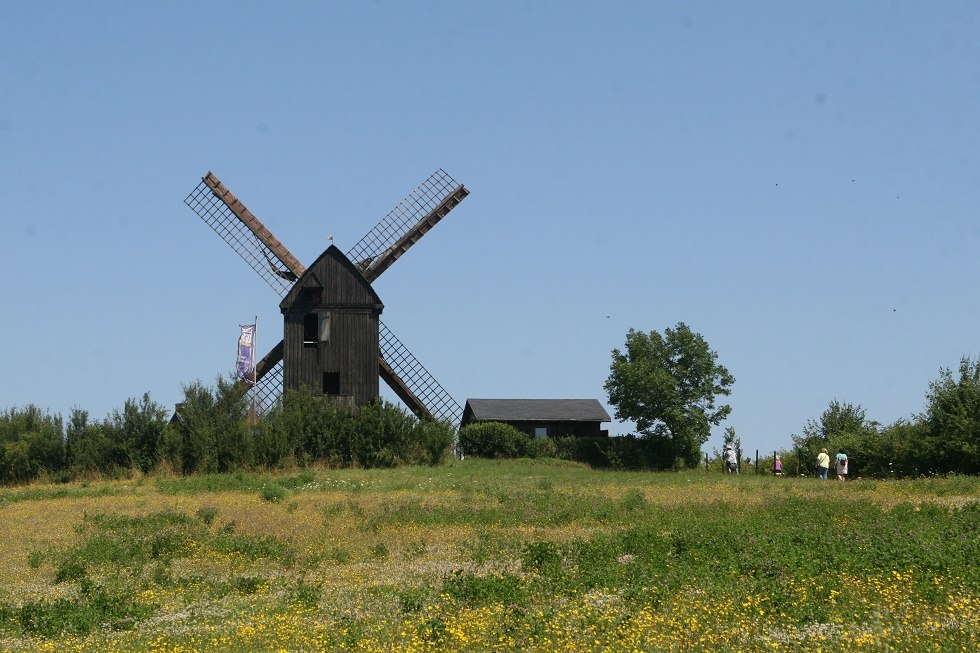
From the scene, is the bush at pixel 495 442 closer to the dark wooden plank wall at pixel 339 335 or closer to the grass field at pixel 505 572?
the dark wooden plank wall at pixel 339 335

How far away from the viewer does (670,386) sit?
62.0 meters

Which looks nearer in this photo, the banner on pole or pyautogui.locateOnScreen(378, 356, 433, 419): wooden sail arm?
the banner on pole

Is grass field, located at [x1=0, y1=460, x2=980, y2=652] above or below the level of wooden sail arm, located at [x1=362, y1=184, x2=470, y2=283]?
below

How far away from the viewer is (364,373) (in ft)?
180

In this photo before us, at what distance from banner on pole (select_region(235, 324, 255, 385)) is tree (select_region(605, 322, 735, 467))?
20.9m

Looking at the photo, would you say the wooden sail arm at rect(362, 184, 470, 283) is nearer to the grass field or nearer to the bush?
the bush

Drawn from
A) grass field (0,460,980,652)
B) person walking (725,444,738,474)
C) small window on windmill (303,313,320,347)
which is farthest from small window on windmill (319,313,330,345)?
grass field (0,460,980,652)

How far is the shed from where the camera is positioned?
6781 cm

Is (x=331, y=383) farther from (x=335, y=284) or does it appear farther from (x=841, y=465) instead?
(x=841, y=465)

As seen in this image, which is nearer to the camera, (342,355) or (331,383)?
(342,355)

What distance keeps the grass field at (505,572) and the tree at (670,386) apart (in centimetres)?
2778

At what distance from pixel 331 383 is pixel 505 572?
125 feet

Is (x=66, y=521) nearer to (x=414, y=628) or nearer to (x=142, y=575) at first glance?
(x=142, y=575)

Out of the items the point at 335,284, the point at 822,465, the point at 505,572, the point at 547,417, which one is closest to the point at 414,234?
the point at 335,284
